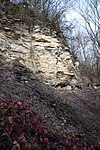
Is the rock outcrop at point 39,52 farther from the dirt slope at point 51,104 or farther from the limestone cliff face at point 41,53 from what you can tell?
the dirt slope at point 51,104

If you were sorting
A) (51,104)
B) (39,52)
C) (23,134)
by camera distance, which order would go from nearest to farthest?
1. (23,134)
2. (51,104)
3. (39,52)

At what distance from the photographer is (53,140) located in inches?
207

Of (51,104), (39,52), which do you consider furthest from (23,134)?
(39,52)

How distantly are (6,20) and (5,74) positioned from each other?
3.78 metres

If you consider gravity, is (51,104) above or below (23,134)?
below

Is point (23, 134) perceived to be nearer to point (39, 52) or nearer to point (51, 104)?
point (51, 104)

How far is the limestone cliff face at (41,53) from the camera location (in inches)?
440

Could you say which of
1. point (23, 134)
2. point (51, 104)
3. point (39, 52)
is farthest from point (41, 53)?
point (23, 134)

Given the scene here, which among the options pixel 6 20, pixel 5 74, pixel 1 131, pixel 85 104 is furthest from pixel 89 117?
pixel 6 20

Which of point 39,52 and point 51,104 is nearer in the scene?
point 51,104

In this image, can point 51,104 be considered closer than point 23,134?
No

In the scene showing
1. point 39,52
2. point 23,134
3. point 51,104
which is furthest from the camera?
point 39,52

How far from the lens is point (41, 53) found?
1232 cm

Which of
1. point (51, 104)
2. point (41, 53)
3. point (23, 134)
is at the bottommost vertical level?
point (51, 104)
